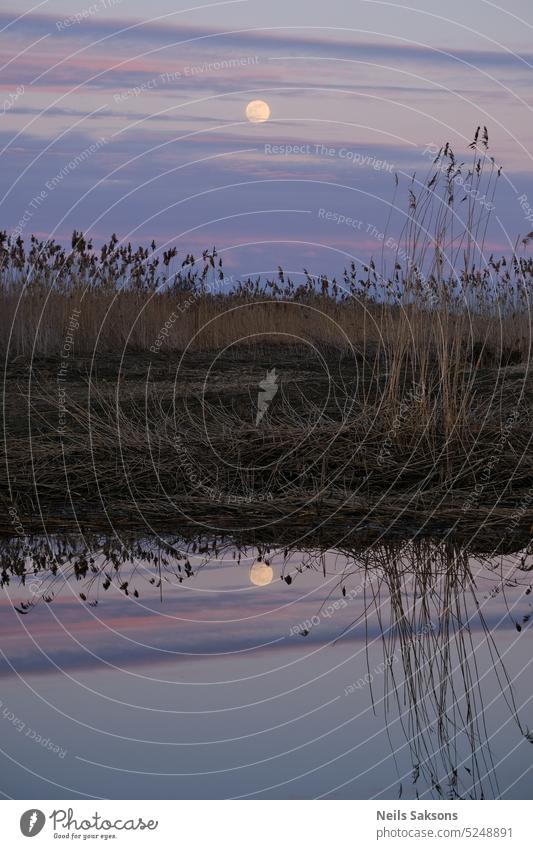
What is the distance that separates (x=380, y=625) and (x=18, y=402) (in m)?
4.54

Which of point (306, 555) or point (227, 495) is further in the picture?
point (227, 495)

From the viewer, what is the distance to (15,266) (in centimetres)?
1038

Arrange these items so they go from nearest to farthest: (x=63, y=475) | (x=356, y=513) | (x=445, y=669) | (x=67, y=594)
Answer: (x=445, y=669) → (x=67, y=594) → (x=356, y=513) → (x=63, y=475)

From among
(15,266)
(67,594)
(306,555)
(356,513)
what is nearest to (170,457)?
(356,513)

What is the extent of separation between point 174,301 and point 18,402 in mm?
3815

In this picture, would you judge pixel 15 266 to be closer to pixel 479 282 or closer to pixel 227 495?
pixel 479 282

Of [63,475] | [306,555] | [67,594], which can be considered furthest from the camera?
[63,475]

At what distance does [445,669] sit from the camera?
3.04 metres

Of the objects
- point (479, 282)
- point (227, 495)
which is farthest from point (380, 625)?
point (479, 282)

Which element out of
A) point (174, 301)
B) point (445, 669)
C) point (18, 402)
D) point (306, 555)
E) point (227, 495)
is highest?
point (174, 301)

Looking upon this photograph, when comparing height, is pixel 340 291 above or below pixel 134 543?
above

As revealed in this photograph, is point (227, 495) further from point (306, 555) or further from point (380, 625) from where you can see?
point (380, 625)

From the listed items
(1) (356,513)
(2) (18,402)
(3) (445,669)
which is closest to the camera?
(3) (445,669)

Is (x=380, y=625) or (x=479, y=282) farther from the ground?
(x=479, y=282)
